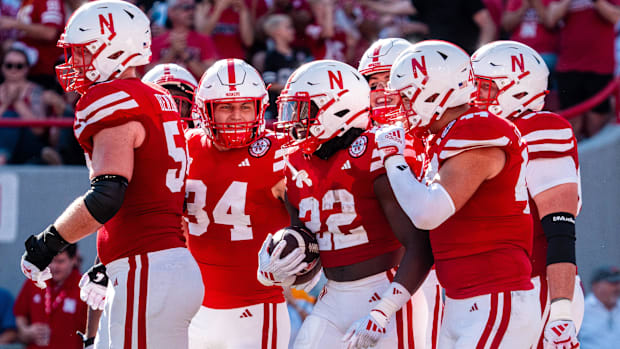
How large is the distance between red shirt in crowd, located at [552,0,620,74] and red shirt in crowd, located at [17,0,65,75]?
189 inches

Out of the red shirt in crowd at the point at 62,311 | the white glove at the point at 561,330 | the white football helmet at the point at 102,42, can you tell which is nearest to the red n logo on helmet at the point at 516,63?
the white glove at the point at 561,330

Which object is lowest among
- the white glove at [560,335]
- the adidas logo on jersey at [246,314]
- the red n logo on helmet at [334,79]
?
the adidas logo on jersey at [246,314]

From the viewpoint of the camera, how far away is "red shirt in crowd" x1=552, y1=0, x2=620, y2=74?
8.68m

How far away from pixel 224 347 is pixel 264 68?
438 cm

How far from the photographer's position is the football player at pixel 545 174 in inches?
159

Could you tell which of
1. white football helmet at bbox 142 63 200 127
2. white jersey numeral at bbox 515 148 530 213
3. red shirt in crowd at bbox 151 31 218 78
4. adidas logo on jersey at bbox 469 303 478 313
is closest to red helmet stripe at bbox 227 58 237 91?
white football helmet at bbox 142 63 200 127

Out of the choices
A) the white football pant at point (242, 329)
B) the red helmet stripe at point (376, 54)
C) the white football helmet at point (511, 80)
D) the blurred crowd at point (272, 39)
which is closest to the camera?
the white football helmet at point (511, 80)

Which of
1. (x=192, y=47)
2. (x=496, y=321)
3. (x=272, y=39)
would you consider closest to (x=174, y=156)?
(x=496, y=321)

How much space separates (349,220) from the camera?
13.6ft

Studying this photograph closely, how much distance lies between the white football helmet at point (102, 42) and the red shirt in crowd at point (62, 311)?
10.5ft

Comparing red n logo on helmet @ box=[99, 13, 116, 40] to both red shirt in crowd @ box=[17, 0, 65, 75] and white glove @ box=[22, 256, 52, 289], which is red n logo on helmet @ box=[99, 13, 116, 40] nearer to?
white glove @ box=[22, 256, 52, 289]

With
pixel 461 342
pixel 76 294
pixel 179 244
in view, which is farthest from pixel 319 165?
pixel 76 294

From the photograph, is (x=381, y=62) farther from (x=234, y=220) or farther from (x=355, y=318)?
(x=355, y=318)

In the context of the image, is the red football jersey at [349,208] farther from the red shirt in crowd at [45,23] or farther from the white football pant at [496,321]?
the red shirt in crowd at [45,23]
